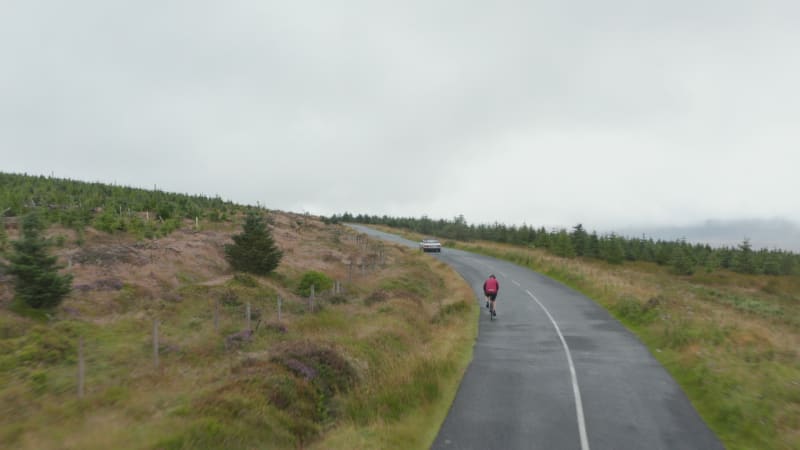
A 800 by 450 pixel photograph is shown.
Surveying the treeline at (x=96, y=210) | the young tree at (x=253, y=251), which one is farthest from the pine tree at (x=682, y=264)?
the treeline at (x=96, y=210)

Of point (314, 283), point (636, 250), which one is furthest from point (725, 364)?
point (636, 250)

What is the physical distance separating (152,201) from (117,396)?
37.7 meters

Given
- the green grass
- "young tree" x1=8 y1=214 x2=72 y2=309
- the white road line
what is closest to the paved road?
the white road line

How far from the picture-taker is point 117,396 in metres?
8.76


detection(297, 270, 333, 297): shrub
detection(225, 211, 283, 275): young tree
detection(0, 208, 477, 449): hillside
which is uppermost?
detection(225, 211, 283, 275): young tree

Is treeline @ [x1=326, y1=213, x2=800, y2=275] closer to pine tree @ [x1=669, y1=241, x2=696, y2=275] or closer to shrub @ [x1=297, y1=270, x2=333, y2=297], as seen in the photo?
pine tree @ [x1=669, y1=241, x2=696, y2=275]

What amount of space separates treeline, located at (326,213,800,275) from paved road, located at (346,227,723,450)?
127ft

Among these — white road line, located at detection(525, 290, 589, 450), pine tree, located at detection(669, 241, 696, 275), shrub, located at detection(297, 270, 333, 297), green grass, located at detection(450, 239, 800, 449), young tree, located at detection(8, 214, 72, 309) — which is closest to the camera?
white road line, located at detection(525, 290, 589, 450)

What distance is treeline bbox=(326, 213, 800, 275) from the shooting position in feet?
184

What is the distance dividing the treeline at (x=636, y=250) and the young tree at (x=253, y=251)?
1532 inches

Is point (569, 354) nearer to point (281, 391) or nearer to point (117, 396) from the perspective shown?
point (281, 391)

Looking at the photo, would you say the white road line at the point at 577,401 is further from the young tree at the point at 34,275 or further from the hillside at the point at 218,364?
the young tree at the point at 34,275

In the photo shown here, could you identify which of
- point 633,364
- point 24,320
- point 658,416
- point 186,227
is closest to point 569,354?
point 633,364

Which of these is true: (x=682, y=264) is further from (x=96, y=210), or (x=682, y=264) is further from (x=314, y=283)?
(x=96, y=210)
